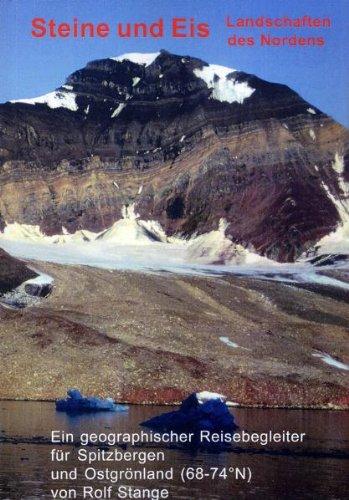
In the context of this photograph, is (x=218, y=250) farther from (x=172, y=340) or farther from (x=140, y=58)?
(x=172, y=340)

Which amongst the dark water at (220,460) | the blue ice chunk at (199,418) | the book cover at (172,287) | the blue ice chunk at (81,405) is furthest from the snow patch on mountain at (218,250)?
the blue ice chunk at (199,418)

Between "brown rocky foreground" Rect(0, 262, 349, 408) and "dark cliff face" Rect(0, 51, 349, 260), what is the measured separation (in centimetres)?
2582

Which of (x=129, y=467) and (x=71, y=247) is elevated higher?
(x=71, y=247)

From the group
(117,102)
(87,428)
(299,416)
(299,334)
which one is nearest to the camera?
(87,428)

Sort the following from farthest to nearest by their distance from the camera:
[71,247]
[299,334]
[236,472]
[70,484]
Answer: [71,247] < [299,334] < [236,472] < [70,484]

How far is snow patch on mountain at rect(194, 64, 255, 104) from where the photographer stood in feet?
381

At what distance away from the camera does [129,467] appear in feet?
94.9

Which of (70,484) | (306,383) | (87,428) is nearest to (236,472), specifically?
(70,484)

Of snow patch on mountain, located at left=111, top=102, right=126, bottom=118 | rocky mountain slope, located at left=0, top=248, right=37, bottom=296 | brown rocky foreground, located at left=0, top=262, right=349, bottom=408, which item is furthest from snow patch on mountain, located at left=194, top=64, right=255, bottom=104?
rocky mountain slope, located at left=0, top=248, right=37, bottom=296

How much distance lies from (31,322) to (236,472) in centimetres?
3850

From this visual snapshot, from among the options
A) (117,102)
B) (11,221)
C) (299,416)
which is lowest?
(299,416)

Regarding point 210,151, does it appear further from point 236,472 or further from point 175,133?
point 236,472

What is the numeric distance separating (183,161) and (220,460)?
86554 millimetres

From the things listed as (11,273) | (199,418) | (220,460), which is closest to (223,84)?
(11,273)
